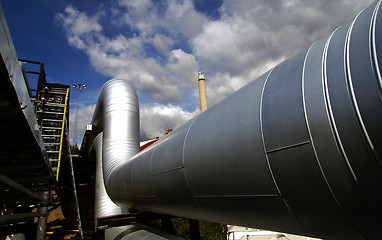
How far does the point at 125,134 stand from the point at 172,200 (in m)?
3.97

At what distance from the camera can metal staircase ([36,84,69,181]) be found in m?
9.11

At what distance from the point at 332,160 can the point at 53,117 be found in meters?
10.5

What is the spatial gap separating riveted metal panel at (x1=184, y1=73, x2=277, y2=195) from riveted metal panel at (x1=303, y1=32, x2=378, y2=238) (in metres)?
0.38

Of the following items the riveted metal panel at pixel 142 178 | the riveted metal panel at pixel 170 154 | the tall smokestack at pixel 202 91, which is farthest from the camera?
the tall smokestack at pixel 202 91

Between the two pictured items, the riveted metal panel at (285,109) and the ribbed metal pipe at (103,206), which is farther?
the ribbed metal pipe at (103,206)

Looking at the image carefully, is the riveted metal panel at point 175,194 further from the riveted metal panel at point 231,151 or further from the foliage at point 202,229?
the foliage at point 202,229

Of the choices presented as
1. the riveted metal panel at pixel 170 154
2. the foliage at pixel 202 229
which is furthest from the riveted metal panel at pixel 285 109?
the foliage at pixel 202 229

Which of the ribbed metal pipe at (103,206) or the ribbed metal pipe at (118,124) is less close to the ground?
the ribbed metal pipe at (118,124)

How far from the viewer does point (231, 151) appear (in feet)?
6.33

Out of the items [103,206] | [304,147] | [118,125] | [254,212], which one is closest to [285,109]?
[304,147]

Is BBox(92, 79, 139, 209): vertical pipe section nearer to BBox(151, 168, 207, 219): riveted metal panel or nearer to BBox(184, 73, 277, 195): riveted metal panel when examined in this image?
BBox(151, 168, 207, 219): riveted metal panel

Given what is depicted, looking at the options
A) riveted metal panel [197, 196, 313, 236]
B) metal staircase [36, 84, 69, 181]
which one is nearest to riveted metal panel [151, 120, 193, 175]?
riveted metal panel [197, 196, 313, 236]

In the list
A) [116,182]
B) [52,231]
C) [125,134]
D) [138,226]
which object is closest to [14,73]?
[116,182]

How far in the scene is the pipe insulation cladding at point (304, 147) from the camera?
3.98 ft
